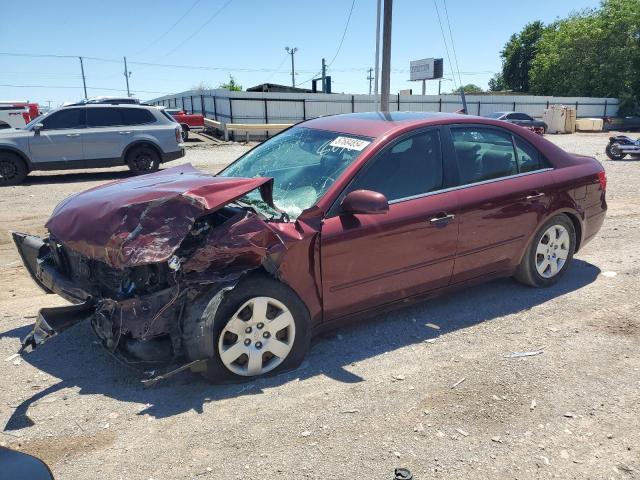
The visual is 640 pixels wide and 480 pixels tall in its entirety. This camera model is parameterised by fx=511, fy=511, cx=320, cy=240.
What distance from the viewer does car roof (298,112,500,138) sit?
405cm

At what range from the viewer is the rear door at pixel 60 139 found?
11938 mm

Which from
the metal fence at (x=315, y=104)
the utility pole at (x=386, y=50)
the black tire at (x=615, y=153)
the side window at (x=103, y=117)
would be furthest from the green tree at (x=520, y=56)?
the side window at (x=103, y=117)

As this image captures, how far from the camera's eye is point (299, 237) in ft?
11.0

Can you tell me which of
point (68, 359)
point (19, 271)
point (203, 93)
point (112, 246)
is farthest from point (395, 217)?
point (203, 93)

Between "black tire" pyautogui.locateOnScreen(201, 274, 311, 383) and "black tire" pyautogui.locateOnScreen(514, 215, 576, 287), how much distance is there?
2.39 metres

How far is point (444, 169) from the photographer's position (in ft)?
13.5

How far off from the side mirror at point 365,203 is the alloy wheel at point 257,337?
803mm

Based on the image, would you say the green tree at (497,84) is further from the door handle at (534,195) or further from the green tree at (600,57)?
the door handle at (534,195)

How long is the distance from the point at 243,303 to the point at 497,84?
74583 mm

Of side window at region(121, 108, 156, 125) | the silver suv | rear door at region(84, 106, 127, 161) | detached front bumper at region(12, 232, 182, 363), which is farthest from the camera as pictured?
side window at region(121, 108, 156, 125)

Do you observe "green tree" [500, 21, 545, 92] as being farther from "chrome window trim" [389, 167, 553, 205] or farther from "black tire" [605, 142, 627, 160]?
"chrome window trim" [389, 167, 553, 205]

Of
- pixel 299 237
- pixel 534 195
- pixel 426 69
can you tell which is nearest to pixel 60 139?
pixel 299 237

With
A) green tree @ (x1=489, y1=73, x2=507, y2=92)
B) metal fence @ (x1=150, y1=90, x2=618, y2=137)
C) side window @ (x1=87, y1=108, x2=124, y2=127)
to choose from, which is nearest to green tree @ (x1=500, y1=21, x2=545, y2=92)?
green tree @ (x1=489, y1=73, x2=507, y2=92)

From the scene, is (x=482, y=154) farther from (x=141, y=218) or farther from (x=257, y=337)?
(x=141, y=218)
